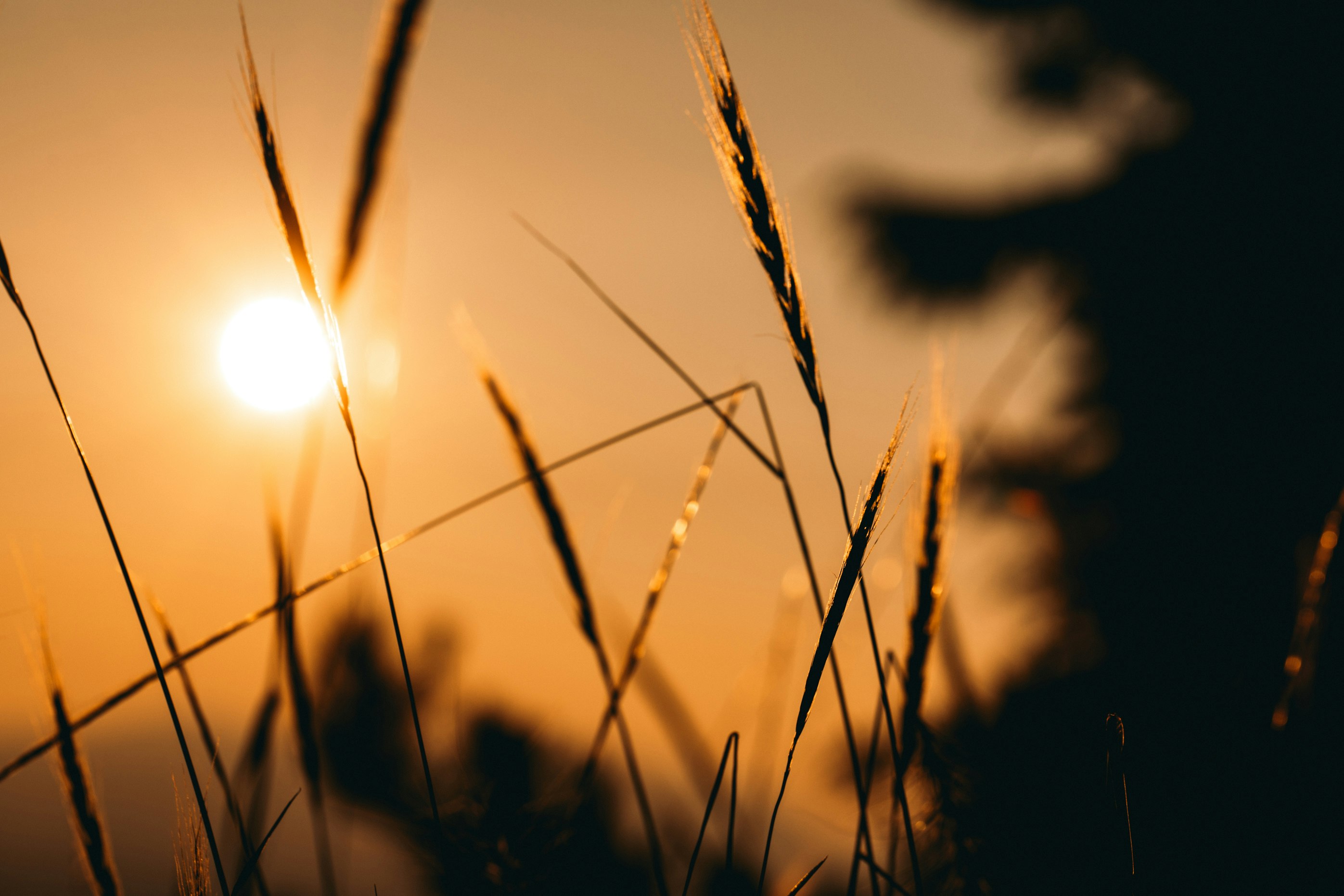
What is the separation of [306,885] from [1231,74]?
3.71 metres

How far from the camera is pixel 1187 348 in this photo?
8.37 ft

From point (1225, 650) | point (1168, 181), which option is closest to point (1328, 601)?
point (1225, 650)

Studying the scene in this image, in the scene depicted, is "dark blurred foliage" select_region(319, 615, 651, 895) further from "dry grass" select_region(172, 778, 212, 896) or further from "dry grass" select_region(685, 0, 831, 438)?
"dry grass" select_region(685, 0, 831, 438)

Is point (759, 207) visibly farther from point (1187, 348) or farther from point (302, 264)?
point (1187, 348)

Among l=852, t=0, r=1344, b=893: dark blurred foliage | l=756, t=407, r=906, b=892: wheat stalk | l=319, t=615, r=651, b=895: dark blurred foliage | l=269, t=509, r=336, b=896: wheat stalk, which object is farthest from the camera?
l=852, t=0, r=1344, b=893: dark blurred foliage

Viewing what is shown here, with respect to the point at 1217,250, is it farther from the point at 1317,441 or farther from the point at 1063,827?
the point at 1063,827

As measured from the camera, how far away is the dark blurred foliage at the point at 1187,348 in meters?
2.21

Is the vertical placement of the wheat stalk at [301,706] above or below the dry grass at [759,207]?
below

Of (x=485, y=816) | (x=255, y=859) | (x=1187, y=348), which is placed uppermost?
(x=255, y=859)

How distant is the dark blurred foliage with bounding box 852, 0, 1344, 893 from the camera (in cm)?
221

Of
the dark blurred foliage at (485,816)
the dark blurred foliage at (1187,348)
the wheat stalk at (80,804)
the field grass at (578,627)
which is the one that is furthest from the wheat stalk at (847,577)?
the dark blurred foliage at (1187,348)

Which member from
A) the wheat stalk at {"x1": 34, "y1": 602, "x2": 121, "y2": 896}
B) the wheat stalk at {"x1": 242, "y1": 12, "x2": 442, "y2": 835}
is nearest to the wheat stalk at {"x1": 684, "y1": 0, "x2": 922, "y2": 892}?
the wheat stalk at {"x1": 242, "y1": 12, "x2": 442, "y2": 835}

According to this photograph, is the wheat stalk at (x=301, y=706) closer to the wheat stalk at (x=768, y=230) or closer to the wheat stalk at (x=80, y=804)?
the wheat stalk at (x=80, y=804)

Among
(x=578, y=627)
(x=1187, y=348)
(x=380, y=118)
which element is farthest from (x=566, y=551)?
(x=1187, y=348)
